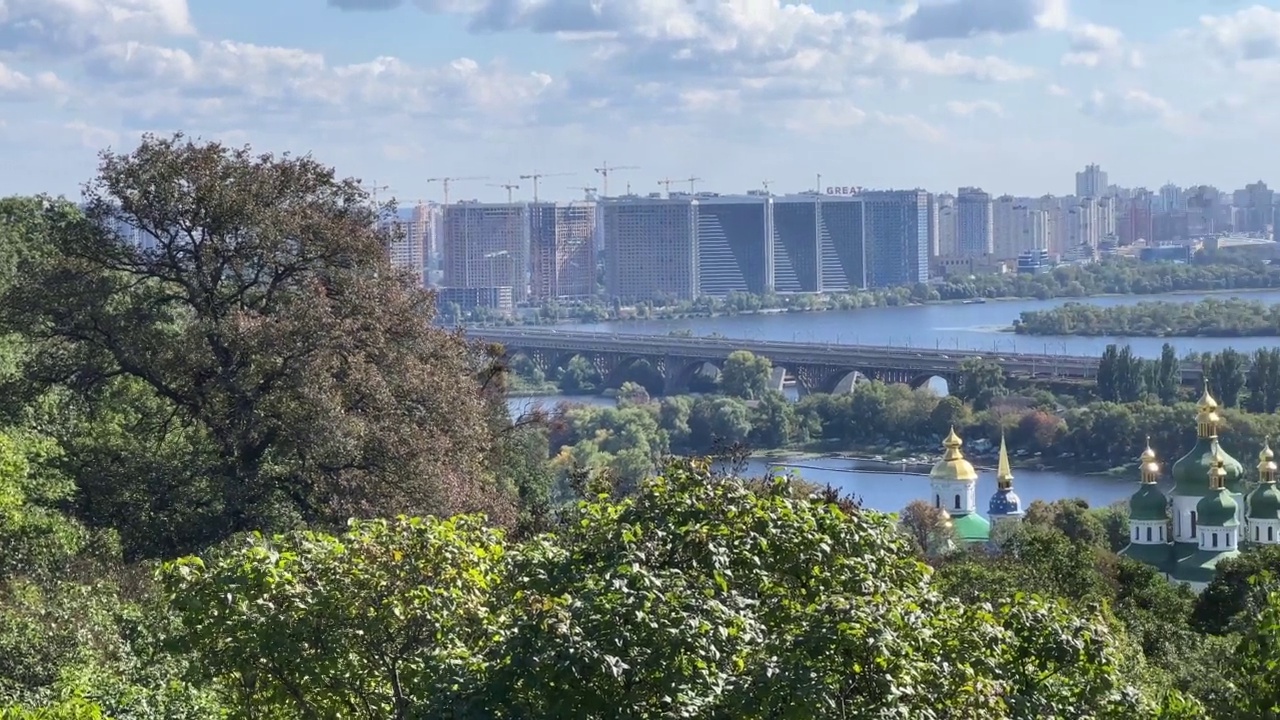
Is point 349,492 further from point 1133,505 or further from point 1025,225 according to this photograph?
point 1025,225

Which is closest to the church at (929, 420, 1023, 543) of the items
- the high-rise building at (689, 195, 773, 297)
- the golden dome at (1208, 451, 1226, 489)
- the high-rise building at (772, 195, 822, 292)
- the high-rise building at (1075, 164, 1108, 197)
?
the golden dome at (1208, 451, 1226, 489)

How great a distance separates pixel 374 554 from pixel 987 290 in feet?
254

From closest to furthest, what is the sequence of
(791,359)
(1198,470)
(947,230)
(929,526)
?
(1198,470)
(929,526)
(791,359)
(947,230)

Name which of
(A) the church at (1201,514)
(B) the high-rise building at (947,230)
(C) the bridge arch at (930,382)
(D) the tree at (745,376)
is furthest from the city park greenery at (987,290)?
(A) the church at (1201,514)

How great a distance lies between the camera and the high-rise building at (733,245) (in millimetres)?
80500

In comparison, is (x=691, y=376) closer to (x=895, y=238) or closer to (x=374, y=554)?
(x=895, y=238)

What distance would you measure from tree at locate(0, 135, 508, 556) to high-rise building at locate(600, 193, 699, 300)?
229ft

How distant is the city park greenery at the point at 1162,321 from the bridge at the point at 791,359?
11.8m

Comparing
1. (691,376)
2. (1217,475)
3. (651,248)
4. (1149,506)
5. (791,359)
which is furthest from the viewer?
(651,248)

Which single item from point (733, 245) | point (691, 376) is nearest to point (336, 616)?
point (691, 376)

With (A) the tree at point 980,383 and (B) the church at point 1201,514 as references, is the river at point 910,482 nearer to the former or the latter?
(A) the tree at point 980,383

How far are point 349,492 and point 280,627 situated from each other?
3.93 m

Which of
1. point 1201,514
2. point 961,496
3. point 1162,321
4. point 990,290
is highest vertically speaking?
point 990,290

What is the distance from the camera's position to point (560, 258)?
8300 centimetres
